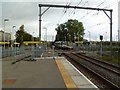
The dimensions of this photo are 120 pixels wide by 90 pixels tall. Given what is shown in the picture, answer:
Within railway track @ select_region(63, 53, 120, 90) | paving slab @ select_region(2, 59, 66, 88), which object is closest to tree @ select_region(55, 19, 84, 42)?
railway track @ select_region(63, 53, 120, 90)

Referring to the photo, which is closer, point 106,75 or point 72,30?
point 106,75

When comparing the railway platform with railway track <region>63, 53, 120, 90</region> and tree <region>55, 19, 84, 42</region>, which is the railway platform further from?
tree <region>55, 19, 84, 42</region>

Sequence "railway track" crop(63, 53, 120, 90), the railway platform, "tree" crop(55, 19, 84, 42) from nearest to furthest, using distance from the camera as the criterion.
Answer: the railway platform, "railway track" crop(63, 53, 120, 90), "tree" crop(55, 19, 84, 42)

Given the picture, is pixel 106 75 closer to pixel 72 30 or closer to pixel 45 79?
pixel 45 79

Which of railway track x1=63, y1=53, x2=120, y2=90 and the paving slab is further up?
the paving slab

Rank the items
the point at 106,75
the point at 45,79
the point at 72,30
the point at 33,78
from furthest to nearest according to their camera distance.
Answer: the point at 72,30
the point at 106,75
the point at 33,78
the point at 45,79

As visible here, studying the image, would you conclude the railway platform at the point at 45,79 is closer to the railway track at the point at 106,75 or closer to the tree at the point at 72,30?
the railway track at the point at 106,75

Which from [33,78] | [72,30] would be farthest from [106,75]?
[72,30]

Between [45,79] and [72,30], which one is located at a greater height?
[72,30]

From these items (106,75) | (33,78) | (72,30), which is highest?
(72,30)

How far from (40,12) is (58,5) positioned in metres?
2.49

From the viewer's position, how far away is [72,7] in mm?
27109

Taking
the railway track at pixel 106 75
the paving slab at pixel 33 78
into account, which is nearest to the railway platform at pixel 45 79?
the paving slab at pixel 33 78

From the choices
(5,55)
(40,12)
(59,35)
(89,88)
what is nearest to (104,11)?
(40,12)
